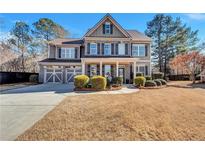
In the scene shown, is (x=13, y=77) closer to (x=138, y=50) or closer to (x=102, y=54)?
(x=102, y=54)

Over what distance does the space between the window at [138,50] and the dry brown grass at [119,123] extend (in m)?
13.3

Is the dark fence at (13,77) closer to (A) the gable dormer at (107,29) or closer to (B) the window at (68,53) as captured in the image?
(B) the window at (68,53)

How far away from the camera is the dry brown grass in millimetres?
5453

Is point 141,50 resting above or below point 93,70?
above

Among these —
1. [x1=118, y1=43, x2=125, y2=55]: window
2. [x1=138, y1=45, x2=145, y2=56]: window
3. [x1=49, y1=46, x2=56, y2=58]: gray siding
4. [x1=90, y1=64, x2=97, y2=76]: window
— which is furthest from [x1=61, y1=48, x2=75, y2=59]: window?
[x1=138, y1=45, x2=145, y2=56]: window

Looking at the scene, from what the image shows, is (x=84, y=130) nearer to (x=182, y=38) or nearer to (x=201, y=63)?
(x=201, y=63)

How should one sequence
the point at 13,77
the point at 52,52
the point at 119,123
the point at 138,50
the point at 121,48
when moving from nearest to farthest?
the point at 119,123 → the point at 121,48 → the point at 138,50 → the point at 13,77 → the point at 52,52

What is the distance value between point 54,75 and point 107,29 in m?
7.59

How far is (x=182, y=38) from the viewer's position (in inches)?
1230

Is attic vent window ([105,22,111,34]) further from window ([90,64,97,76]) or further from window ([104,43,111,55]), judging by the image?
window ([90,64,97,76])

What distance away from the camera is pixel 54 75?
21.5 meters

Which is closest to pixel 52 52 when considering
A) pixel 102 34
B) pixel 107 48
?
pixel 102 34

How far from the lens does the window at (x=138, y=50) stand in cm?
2091

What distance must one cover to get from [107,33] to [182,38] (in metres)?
16.8
